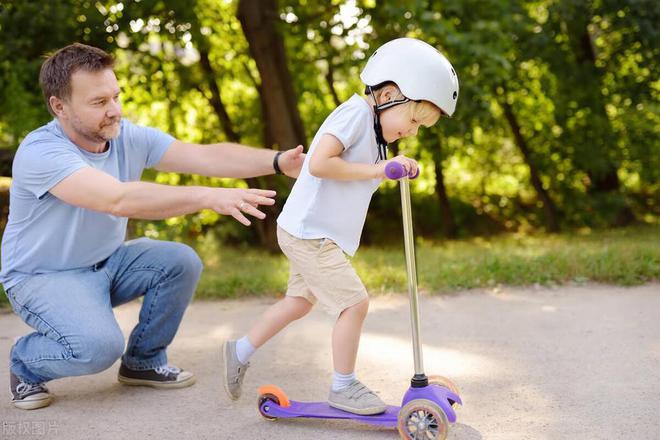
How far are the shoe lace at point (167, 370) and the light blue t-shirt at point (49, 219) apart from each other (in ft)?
1.83

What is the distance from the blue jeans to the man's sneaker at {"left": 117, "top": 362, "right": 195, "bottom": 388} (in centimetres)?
3

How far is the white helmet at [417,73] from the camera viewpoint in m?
2.82

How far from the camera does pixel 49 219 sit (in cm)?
325

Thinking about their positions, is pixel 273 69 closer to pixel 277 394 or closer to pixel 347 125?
pixel 347 125

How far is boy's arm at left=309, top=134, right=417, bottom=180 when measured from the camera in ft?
9.16

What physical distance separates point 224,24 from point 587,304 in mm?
5939

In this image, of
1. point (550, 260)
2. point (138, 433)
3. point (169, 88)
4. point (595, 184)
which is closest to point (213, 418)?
point (138, 433)

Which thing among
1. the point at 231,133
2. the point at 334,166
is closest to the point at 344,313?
the point at 334,166

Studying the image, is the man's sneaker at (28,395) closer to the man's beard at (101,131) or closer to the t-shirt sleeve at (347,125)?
the man's beard at (101,131)

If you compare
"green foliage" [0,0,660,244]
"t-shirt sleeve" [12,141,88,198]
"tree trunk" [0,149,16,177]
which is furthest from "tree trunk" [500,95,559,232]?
"t-shirt sleeve" [12,141,88,198]

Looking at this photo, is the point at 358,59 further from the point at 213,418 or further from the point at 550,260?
the point at 213,418

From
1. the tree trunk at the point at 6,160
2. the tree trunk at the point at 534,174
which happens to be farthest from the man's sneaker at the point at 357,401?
the tree trunk at the point at 534,174

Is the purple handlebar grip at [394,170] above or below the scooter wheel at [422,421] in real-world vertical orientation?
above

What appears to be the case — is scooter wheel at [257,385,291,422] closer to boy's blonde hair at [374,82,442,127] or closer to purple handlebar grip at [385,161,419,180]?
purple handlebar grip at [385,161,419,180]
